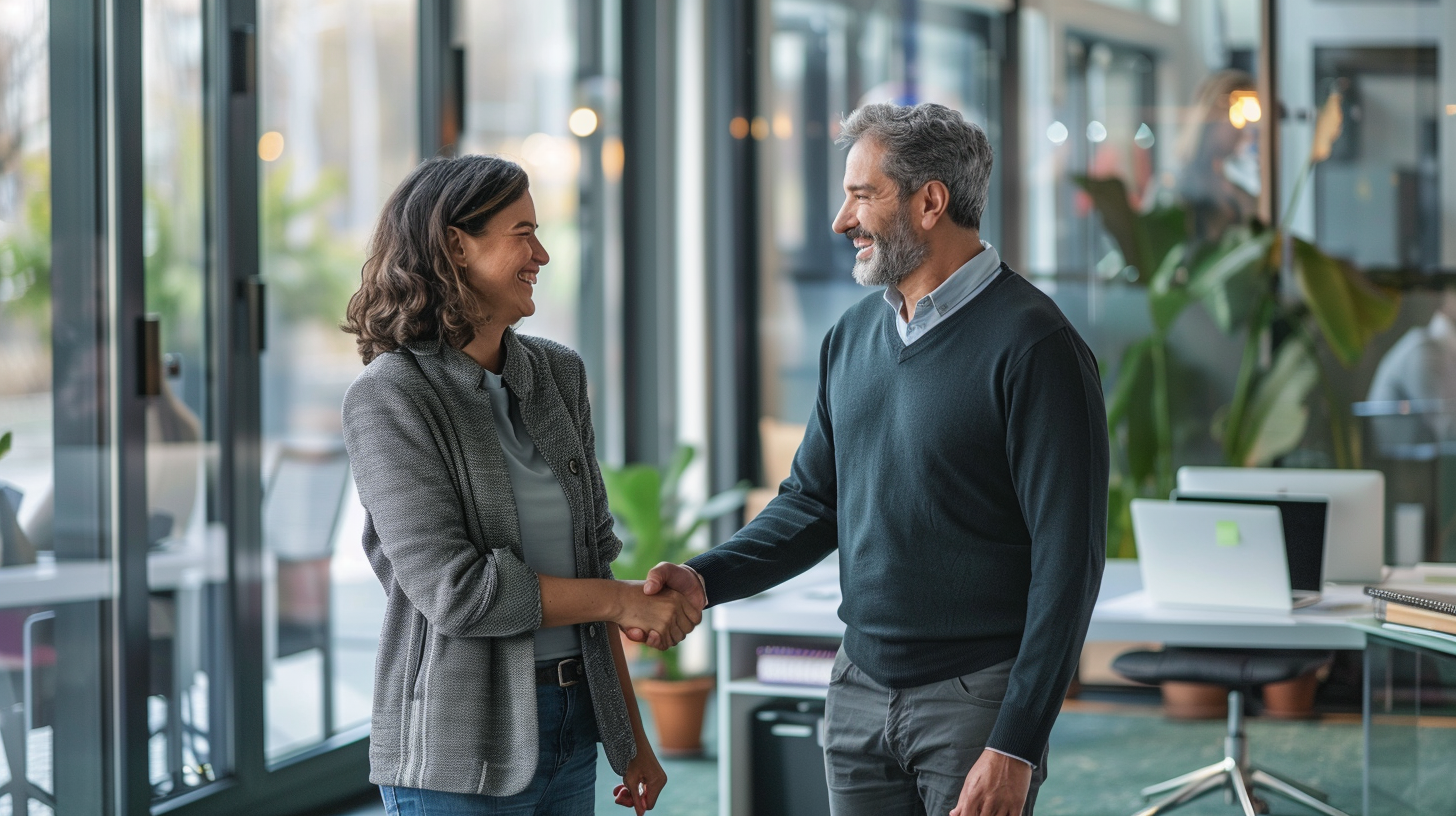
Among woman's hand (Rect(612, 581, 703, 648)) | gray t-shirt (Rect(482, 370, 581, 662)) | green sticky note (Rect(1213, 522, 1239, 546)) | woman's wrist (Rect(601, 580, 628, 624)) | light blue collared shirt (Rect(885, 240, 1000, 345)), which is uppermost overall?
light blue collared shirt (Rect(885, 240, 1000, 345))

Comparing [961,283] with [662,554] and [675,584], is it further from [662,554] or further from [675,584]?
[662,554]

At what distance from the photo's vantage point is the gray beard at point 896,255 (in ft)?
6.52

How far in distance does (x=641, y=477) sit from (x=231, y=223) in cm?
177

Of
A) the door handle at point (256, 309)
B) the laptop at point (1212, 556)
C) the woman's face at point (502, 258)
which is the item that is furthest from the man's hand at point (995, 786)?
the door handle at point (256, 309)

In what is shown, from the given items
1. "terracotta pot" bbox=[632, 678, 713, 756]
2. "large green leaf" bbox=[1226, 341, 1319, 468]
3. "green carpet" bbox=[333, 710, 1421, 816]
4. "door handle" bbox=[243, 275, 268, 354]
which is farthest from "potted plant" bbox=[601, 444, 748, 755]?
"large green leaf" bbox=[1226, 341, 1319, 468]

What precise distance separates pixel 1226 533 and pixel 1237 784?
0.90 meters

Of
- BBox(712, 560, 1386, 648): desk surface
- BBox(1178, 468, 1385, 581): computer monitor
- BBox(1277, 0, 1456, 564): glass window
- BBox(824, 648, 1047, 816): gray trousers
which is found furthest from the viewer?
BBox(1277, 0, 1456, 564): glass window

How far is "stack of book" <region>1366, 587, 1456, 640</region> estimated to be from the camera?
313cm

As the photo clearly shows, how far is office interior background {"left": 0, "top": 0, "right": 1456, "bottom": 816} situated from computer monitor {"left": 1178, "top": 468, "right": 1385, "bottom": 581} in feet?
2.27

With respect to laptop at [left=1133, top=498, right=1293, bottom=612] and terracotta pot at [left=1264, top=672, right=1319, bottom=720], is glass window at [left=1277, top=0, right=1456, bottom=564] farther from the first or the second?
laptop at [left=1133, top=498, right=1293, bottom=612]

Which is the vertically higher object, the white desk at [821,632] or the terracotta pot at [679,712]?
the white desk at [821,632]

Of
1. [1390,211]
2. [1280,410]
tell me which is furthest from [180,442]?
[1390,211]

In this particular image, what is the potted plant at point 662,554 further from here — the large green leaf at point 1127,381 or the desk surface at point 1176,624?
the large green leaf at point 1127,381

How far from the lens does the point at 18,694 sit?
3.12m
